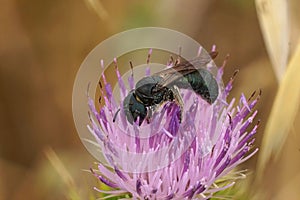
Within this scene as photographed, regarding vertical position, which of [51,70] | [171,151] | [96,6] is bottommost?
[171,151]

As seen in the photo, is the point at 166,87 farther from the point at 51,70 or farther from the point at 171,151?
the point at 51,70

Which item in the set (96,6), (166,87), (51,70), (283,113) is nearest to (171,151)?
(166,87)

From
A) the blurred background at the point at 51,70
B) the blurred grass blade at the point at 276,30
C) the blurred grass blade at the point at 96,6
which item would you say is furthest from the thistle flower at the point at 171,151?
the blurred background at the point at 51,70

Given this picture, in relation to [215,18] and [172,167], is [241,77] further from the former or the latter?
[172,167]

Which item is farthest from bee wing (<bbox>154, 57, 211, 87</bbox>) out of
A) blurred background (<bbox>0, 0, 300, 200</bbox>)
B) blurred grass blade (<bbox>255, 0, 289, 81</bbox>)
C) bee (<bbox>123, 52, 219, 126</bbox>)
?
blurred background (<bbox>0, 0, 300, 200</bbox>)

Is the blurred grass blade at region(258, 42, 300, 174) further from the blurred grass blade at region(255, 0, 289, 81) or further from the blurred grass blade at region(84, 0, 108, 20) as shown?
the blurred grass blade at region(84, 0, 108, 20)

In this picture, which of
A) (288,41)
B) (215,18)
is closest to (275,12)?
(288,41)
